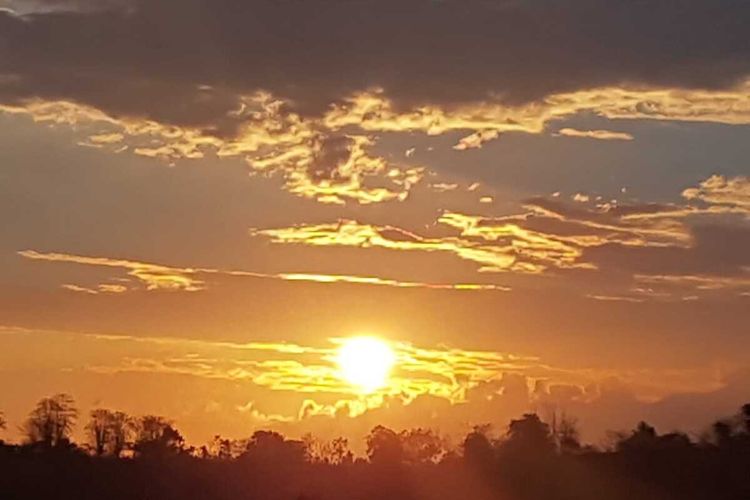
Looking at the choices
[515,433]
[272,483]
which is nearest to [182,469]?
[272,483]

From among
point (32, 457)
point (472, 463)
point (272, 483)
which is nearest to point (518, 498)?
point (472, 463)

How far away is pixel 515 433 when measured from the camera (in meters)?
131

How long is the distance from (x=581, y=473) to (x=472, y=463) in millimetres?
14309

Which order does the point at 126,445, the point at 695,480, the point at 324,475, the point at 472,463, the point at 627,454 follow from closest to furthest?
the point at 695,480, the point at 627,454, the point at 472,463, the point at 324,475, the point at 126,445

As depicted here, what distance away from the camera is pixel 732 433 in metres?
108

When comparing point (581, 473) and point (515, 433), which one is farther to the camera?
point (515, 433)

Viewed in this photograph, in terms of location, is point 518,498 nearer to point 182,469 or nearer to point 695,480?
point 695,480

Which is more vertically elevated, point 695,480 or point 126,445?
point 126,445

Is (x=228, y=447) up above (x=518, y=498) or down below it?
above

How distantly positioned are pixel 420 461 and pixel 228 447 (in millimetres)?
23505

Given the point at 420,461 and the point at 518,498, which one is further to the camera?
the point at 420,461

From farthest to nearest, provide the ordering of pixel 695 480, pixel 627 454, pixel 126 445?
pixel 126 445 → pixel 627 454 → pixel 695 480

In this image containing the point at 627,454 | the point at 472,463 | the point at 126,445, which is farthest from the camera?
the point at 126,445

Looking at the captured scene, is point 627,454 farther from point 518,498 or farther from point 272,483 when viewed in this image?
point 272,483
